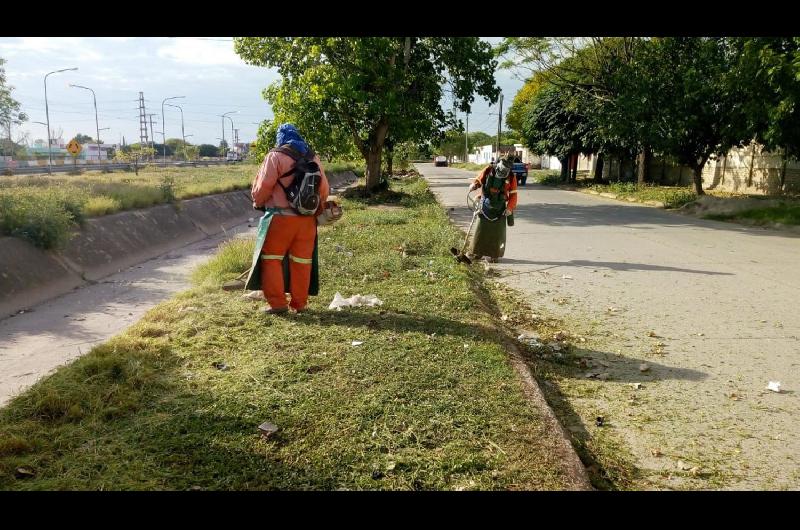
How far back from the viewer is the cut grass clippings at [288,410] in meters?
2.85

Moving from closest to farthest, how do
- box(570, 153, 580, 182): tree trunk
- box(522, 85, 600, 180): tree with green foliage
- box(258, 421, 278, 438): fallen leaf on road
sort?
box(258, 421, 278, 438): fallen leaf on road
box(522, 85, 600, 180): tree with green foliage
box(570, 153, 580, 182): tree trunk

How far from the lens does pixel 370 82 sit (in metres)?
17.5

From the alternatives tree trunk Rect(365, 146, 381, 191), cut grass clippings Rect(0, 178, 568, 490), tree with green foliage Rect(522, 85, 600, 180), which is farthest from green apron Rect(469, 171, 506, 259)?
tree with green foliage Rect(522, 85, 600, 180)

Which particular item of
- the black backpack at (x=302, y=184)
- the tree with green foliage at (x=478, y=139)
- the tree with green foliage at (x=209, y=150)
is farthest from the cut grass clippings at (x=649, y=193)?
the tree with green foliage at (x=209, y=150)

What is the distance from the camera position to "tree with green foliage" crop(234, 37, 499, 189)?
1689 cm

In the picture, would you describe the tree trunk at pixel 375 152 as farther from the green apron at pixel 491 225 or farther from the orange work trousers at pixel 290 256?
the orange work trousers at pixel 290 256

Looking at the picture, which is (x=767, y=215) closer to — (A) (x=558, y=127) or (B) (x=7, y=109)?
(A) (x=558, y=127)

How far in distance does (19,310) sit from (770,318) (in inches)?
330

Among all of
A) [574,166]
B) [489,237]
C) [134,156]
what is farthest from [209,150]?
[489,237]

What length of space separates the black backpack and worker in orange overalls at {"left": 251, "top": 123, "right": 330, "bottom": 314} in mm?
19

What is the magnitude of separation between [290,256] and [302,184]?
73 cm

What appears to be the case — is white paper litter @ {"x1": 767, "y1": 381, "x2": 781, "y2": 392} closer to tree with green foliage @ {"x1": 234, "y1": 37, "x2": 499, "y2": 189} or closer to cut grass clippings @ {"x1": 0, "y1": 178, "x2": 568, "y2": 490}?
cut grass clippings @ {"x1": 0, "y1": 178, "x2": 568, "y2": 490}
